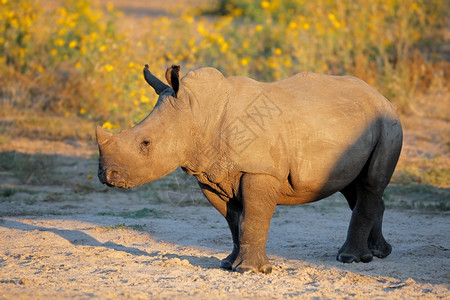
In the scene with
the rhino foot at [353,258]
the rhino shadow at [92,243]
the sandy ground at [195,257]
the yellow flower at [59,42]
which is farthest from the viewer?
the yellow flower at [59,42]

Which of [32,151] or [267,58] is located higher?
[267,58]

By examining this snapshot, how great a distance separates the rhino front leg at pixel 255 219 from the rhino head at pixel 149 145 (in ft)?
1.94

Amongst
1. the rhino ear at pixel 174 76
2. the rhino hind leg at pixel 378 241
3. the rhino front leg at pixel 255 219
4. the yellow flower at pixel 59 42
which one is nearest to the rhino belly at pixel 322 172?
the rhino front leg at pixel 255 219

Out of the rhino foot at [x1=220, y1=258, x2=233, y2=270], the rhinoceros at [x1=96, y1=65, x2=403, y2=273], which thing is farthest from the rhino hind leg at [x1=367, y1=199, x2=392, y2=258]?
the rhino foot at [x1=220, y1=258, x2=233, y2=270]

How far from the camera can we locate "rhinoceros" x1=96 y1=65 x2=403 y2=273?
564cm

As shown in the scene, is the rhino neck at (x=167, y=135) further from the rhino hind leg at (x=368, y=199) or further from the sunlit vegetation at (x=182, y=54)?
the sunlit vegetation at (x=182, y=54)

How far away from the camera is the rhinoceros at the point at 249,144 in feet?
18.5

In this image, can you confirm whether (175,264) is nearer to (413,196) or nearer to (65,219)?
(65,219)

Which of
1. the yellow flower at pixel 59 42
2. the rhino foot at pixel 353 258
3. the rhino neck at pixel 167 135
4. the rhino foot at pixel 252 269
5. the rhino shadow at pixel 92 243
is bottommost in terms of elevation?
the rhino shadow at pixel 92 243

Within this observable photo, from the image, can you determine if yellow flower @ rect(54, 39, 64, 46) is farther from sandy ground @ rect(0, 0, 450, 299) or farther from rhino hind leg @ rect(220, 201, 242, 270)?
rhino hind leg @ rect(220, 201, 242, 270)

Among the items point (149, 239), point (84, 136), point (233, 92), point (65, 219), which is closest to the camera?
point (233, 92)

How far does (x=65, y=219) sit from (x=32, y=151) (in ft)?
12.6

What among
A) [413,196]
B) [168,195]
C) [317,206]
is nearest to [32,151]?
[168,195]

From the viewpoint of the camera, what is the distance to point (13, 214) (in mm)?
8555
